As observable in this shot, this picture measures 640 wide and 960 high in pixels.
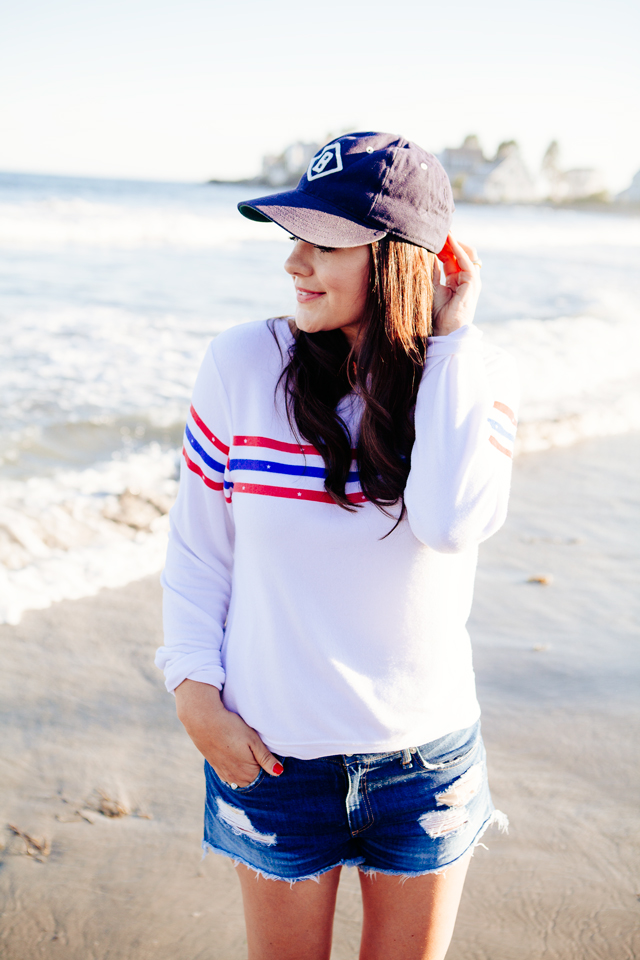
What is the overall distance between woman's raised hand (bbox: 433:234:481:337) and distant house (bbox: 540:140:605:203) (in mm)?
77032

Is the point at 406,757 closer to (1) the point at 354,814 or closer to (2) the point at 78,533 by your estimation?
(1) the point at 354,814

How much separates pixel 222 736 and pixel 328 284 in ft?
2.97

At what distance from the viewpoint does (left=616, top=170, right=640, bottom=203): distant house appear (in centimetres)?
6781

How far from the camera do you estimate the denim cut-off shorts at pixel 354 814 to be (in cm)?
144

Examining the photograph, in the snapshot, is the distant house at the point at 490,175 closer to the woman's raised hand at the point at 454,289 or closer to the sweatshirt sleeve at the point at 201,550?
the woman's raised hand at the point at 454,289

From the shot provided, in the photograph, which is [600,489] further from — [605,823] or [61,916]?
[61,916]

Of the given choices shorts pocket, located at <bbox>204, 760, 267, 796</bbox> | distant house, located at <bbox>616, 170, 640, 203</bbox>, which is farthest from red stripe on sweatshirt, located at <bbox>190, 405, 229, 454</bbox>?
distant house, located at <bbox>616, 170, 640, 203</bbox>

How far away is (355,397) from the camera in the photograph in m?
1.55

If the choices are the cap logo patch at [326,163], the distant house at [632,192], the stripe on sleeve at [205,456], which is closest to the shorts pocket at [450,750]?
the stripe on sleeve at [205,456]

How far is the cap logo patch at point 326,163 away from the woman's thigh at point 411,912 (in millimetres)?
1387

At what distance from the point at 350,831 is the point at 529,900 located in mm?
1184

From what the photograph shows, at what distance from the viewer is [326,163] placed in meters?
1.50

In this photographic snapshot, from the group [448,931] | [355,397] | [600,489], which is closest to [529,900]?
[448,931]

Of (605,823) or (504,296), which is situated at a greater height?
→ (605,823)
